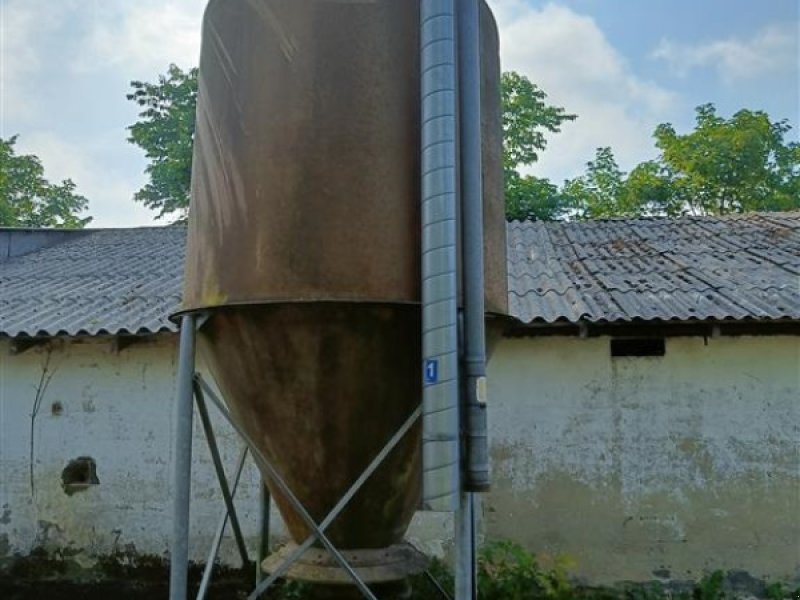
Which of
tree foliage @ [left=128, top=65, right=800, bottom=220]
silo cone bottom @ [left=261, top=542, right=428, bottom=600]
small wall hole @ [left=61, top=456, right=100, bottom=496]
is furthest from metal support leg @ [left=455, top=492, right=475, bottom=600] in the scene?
tree foliage @ [left=128, top=65, right=800, bottom=220]

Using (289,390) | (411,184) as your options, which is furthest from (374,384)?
(411,184)

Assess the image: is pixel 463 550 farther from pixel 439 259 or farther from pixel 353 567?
pixel 439 259

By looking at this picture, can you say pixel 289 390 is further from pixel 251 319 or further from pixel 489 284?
pixel 489 284

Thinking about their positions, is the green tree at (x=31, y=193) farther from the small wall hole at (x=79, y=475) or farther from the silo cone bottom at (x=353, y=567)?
the silo cone bottom at (x=353, y=567)

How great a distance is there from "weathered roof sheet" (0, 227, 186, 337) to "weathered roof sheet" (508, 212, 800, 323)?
3.90 meters

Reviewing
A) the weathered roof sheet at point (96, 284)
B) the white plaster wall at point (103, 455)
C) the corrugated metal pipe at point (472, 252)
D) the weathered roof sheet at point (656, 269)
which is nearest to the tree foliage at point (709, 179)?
the weathered roof sheet at point (656, 269)

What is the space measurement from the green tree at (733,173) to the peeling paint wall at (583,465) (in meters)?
13.0

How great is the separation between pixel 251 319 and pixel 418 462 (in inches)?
42.9

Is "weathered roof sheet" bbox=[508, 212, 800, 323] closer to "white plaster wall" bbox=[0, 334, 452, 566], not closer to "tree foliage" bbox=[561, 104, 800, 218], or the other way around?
"white plaster wall" bbox=[0, 334, 452, 566]

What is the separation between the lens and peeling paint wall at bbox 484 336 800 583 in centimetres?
647

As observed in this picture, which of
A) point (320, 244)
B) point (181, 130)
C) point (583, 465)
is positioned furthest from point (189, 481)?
point (181, 130)

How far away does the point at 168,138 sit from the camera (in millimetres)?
16938

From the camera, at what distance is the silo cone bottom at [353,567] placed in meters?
3.44

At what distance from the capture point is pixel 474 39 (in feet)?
11.0
